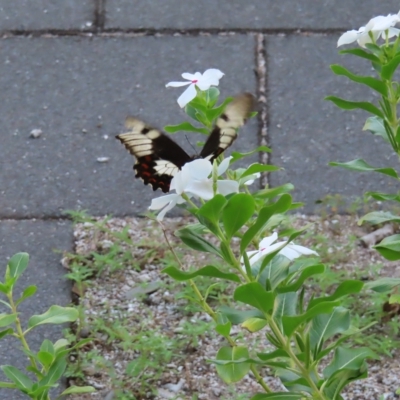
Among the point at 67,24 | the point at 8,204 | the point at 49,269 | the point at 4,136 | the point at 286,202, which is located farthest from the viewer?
the point at 67,24

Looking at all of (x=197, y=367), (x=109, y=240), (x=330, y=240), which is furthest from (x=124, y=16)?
(x=197, y=367)

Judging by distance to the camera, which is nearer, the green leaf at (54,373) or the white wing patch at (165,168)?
the white wing patch at (165,168)

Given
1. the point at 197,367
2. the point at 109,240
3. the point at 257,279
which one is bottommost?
the point at 197,367

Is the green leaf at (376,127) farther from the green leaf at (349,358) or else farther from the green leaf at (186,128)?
the green leaf at (349,358)

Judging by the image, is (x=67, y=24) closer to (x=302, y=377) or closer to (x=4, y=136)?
(x=4, y=136)

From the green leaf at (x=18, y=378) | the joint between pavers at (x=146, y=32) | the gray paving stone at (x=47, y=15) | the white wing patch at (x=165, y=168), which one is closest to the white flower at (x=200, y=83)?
the white wing patch at (x=165, y=168)

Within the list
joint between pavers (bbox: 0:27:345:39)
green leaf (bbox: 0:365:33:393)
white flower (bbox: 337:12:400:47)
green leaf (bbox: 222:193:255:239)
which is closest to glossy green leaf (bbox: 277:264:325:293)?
green leaf (bbox: 222:193:255:239)

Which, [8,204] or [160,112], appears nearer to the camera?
[8,204]

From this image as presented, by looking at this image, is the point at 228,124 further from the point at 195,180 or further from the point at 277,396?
the point at 277,396
